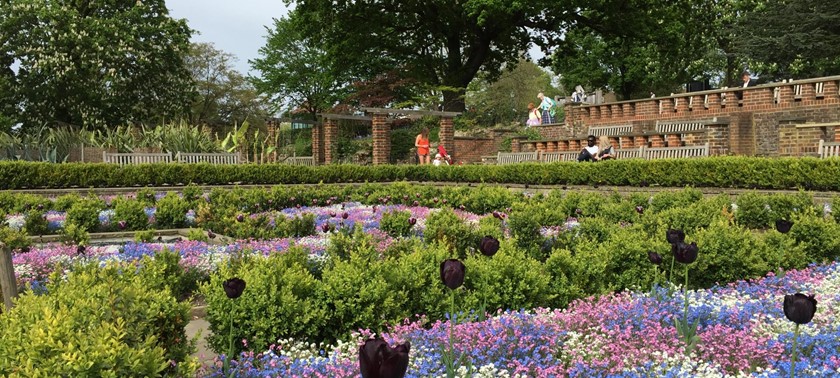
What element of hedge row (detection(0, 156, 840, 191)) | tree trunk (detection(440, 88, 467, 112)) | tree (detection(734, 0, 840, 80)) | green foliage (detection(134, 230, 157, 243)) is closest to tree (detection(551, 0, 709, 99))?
tree (detection(734, 0, 840, 80))

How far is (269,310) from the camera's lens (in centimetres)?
344

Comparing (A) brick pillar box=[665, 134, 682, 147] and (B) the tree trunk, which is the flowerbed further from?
(B) the tree trunk

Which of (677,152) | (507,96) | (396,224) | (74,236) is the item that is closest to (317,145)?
(677,152)

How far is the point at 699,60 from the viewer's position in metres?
33.0

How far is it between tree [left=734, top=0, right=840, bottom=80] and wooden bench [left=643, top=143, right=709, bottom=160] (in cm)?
1493

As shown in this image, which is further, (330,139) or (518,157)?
(330,139)

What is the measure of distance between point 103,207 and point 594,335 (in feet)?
25.5

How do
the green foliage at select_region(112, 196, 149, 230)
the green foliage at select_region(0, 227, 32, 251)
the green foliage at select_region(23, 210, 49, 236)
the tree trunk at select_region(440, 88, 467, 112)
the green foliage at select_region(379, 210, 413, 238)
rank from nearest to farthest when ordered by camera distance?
the green foliage at select_region(0, 227, 32, 251) → the green foliage at select_region(379, 210, 413, 238) → the green foliage at select_region(23, 210, 49, 236) → the green foliage at select_region(112, 196, 149, 230) → the tree trunk at select_region(440, 88, 467, 112)

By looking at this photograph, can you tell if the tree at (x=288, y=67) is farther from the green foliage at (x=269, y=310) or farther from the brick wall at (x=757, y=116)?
the green foliage at (x=269, y=310)

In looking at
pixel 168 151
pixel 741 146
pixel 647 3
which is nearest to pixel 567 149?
pixel 741 146

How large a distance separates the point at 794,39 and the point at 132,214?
1141 inches

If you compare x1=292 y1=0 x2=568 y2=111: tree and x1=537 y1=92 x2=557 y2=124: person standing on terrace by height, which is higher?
x1=292 y1=0 x2=568 y2=111: tree

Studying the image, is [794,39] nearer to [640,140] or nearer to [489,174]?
[640,140]

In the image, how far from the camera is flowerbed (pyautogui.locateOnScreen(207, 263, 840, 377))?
9.73 ft
